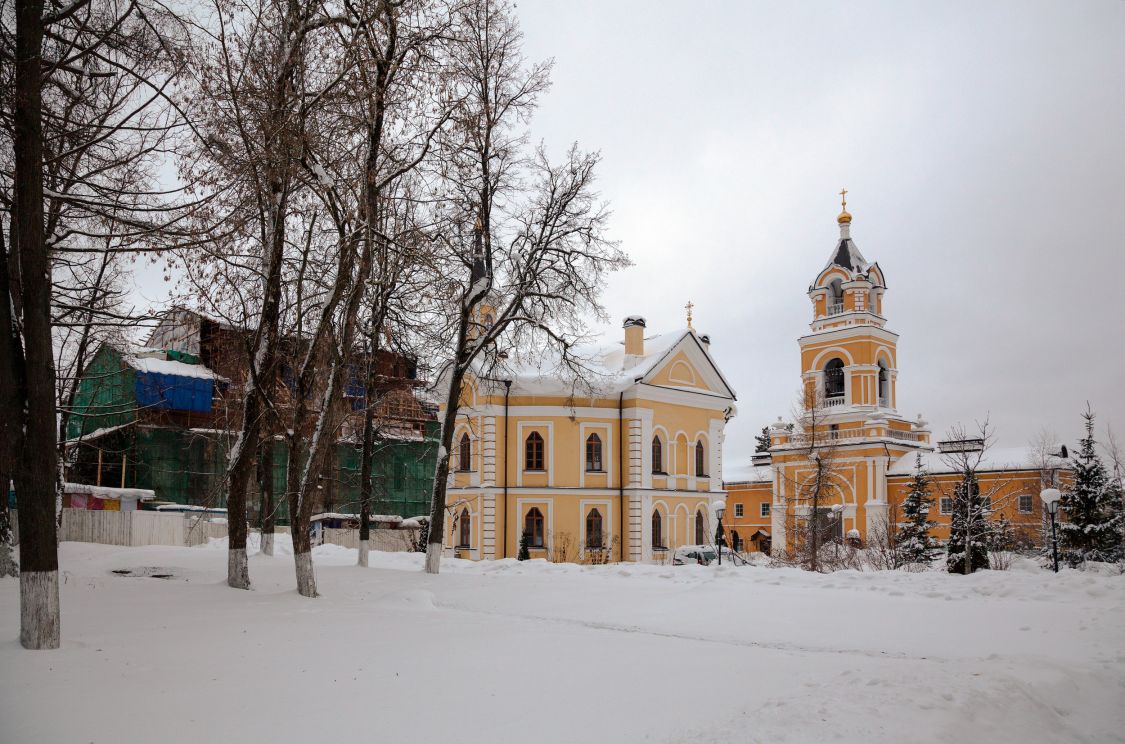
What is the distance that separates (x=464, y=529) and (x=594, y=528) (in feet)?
15.6

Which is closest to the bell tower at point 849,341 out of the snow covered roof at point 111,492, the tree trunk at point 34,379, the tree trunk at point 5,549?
the snow covered roof at point 111,492

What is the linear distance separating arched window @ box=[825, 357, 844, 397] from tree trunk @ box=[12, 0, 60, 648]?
4530 cm

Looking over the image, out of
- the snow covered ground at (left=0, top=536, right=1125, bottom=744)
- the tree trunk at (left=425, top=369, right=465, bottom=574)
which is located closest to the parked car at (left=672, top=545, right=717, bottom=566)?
the tree trunk at (left=425, top=369, right=465, bottom=574)

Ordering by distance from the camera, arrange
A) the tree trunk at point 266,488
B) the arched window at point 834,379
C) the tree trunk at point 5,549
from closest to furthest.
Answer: the tree trunk at point 5,549 → the tree trunk at point 266,488 → the arched window at point 834,379

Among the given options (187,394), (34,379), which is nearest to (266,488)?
(187,394)

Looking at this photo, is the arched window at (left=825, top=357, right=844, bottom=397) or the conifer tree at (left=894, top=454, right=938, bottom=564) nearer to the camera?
the conifer tree at (left=894, top=454, right=938, bottom=564)

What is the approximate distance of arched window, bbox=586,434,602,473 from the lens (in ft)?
97.0

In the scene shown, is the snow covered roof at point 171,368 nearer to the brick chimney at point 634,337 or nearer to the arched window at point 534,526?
the arched window at point 534,526

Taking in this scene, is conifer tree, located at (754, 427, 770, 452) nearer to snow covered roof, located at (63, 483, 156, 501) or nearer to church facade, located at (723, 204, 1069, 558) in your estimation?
church facade, located at (723, 204, 1069, 558)

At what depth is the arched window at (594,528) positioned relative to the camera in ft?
95.2

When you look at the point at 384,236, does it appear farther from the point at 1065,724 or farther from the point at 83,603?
the point at 1065,724

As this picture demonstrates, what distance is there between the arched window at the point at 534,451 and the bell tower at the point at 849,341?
22.5m

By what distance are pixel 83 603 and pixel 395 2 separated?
31.8ft

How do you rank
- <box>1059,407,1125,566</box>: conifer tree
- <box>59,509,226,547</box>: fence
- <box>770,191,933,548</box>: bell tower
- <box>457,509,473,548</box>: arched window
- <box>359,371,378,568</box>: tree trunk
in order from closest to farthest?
<box>359,371,378,568</box>: tree trunk, <box>1059,407,1125,566</box>: conifer tree, <box>59,509,226,547</box>: fence, <box>457,509,473,548</box>: arched window, <box>770,191,933,548</box>: bell tower
